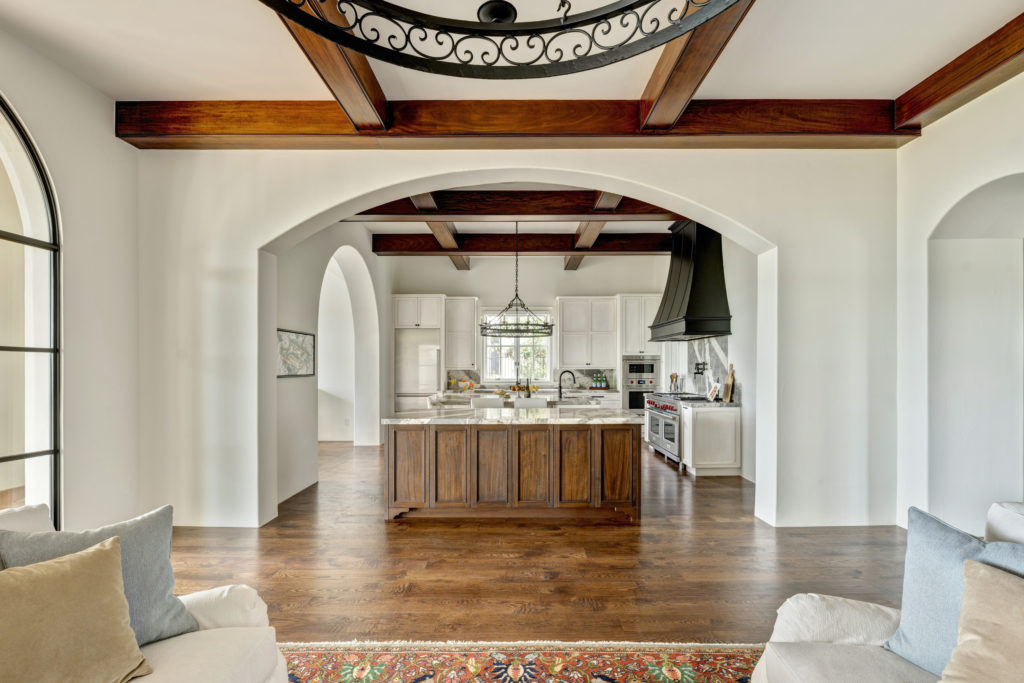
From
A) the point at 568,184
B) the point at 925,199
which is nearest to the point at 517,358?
the point at 568,184

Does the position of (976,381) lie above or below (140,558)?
above

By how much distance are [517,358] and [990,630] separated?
7.85 meters

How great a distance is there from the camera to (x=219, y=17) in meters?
2.79

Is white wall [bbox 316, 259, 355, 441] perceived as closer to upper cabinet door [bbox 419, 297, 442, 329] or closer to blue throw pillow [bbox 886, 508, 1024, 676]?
upper cabinet door [bbox 419, 297, 442, 329]

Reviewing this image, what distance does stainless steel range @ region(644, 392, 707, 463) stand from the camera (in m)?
6.39

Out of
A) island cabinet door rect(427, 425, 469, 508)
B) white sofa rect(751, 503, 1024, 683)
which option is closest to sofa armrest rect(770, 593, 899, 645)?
white sofa rect(751, 503, 1024, 683)

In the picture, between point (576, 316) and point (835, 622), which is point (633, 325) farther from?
point (835, 622)

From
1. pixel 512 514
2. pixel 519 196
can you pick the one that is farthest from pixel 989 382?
pixel 519 196

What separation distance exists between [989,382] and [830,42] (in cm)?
256

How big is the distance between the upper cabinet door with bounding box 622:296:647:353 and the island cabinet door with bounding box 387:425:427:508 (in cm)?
505

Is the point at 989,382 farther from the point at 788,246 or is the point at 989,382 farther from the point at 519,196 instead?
the point at 519,196

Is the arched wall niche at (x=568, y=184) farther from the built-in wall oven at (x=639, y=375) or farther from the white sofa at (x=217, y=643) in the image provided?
the built-in wall oven at (x=639, y=375)

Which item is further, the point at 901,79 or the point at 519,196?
the point at 519,196

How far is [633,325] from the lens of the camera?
28.7ft
